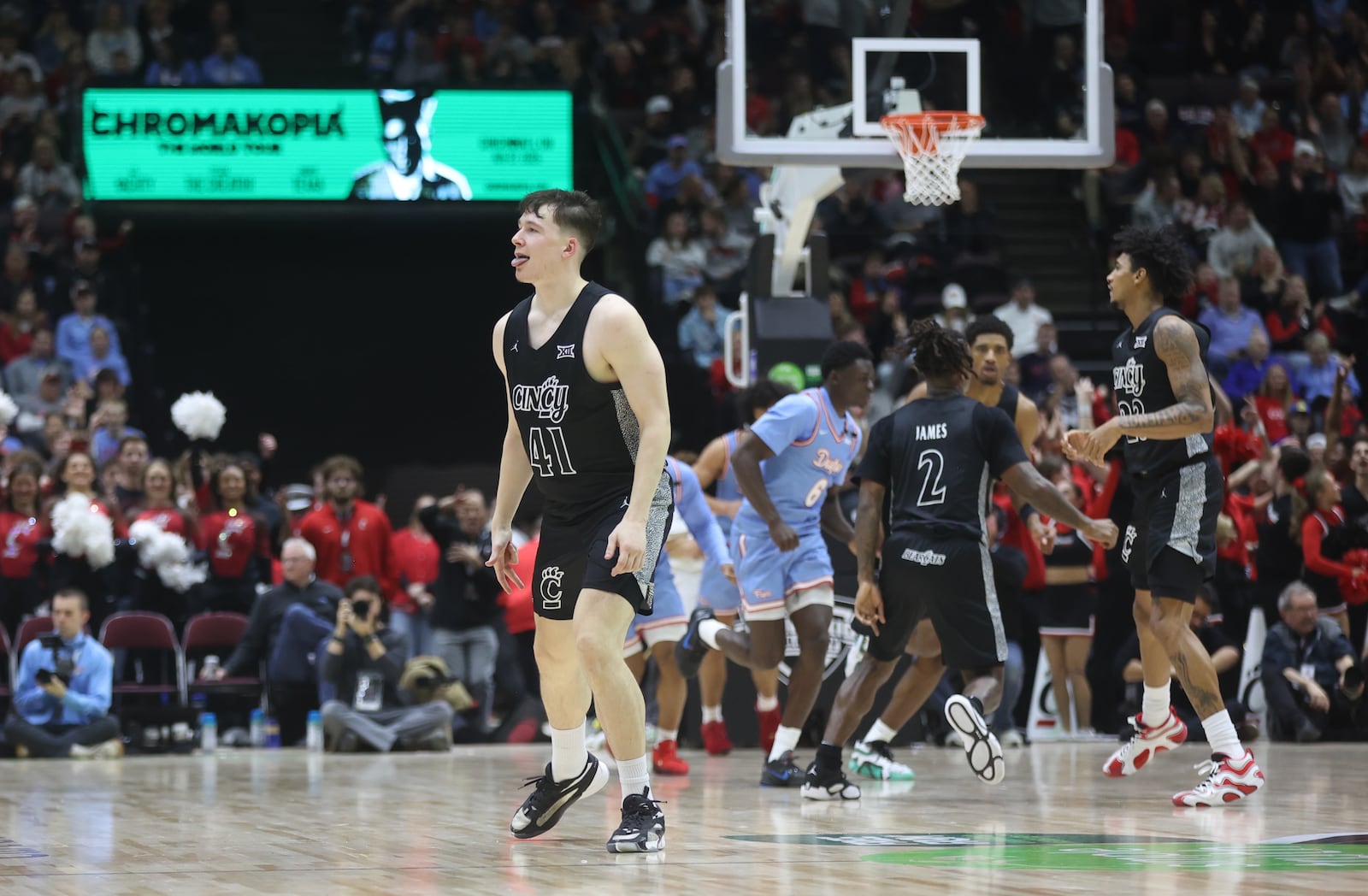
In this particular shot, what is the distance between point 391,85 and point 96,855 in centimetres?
1408

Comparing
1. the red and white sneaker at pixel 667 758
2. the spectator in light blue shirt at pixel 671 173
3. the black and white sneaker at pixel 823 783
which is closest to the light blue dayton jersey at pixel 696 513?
the red and white sneaker at pixel 667 758

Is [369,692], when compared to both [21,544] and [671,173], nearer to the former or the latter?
[21,544]

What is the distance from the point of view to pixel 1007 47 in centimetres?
1182

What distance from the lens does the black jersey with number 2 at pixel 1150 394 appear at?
8078 mm

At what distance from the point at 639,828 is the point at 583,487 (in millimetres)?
1181

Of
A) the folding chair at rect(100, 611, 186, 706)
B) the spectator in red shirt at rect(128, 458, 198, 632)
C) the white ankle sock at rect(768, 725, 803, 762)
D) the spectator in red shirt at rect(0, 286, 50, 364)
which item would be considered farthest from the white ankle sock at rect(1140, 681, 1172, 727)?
the spectator in red shirt at rect(0, 286, 50, 364)

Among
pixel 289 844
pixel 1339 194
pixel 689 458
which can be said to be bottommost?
pixel 289 844

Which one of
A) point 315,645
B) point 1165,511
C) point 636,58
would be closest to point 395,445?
point 636,58

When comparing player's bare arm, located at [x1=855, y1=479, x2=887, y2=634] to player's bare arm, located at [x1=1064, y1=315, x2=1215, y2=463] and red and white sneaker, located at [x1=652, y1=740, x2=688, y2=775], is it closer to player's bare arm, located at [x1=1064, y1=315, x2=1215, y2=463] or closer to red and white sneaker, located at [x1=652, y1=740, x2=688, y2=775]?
player's bare arm, located at [x1=1064, y1=315, x2=1215, y2=463]

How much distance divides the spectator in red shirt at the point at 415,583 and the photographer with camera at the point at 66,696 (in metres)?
2.19

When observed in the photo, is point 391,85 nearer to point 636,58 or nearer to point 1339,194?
point 636,58

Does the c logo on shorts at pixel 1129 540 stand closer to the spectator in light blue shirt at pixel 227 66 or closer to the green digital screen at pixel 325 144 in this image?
the green digital screen at pixel 325 144

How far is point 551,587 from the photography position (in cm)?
638

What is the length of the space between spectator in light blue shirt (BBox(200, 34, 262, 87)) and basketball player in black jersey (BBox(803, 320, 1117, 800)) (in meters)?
13.0
